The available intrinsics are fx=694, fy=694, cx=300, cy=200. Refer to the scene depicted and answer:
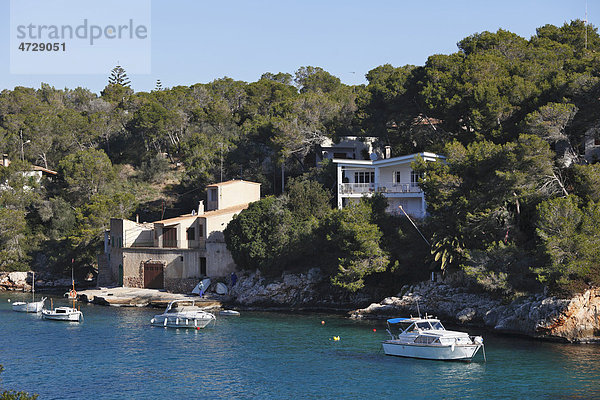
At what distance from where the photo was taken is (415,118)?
2746 inches

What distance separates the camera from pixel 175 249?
65.4 meters

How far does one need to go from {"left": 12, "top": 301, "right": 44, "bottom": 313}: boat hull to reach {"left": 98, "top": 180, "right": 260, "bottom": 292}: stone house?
997 centimetres

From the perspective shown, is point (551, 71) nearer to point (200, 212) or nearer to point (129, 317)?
point (200, 212)

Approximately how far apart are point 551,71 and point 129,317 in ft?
131

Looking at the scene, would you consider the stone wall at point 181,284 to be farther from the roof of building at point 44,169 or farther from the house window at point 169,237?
the roof of building at point 44,169

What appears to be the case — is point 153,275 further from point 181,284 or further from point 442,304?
point 442,304

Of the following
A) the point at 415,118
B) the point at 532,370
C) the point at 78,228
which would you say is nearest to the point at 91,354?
the point at 532,370

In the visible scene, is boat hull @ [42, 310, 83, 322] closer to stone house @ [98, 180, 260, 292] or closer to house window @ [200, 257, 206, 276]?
stone house @ [98, 180, 260, 292]

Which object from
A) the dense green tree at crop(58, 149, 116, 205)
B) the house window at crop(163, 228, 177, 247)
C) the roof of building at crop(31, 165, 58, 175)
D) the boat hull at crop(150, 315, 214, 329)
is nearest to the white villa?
the house window at crop(163, 228, 177, 247)

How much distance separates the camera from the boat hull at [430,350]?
39438mm

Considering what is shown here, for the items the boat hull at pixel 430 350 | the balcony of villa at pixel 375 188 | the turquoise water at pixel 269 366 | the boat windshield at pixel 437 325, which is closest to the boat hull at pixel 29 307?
the turquoise water at pixel 269 366

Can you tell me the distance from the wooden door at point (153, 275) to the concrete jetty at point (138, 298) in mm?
791

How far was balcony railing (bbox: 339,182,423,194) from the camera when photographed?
209 ft

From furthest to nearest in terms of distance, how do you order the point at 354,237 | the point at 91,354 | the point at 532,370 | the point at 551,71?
the point at 551,71
the point at 354,237
the point at 91,354
the point at 532,370
